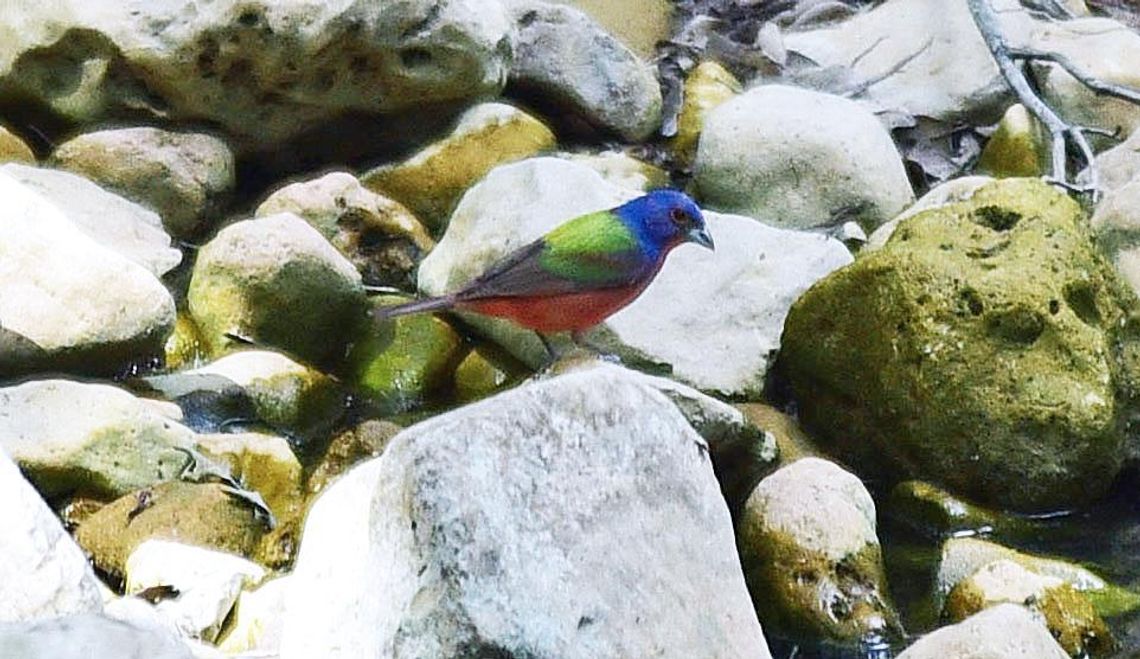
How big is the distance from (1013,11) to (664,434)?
20.0 feet

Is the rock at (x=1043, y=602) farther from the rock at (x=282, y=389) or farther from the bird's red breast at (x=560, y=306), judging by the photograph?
the rock at (x=282, y=389)

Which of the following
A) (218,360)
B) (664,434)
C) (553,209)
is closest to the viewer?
(664,434)

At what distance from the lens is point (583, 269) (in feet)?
16.8

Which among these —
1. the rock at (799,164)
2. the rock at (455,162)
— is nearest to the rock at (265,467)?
the rock at (455,162)

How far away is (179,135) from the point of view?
679cm

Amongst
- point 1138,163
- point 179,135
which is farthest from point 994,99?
point 179,135

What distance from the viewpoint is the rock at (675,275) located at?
19.0ft

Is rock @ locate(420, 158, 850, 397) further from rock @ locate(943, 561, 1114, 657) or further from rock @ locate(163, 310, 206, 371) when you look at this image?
rock @ locate(943, 561, 1114, 657)

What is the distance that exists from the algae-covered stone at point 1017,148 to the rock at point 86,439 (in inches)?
166

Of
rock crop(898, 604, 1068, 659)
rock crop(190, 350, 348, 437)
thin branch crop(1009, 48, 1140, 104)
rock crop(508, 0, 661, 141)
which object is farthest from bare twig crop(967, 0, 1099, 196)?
rock crop(898, 604, 1068, 659)

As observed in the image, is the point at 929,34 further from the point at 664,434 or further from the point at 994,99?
the point at 664,434

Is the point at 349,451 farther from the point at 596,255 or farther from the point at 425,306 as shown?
the point at 596,255

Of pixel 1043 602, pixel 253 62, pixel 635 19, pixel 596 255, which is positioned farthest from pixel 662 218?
pixel 635 19

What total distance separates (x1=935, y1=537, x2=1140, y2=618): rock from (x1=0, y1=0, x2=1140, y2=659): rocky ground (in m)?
0.02
